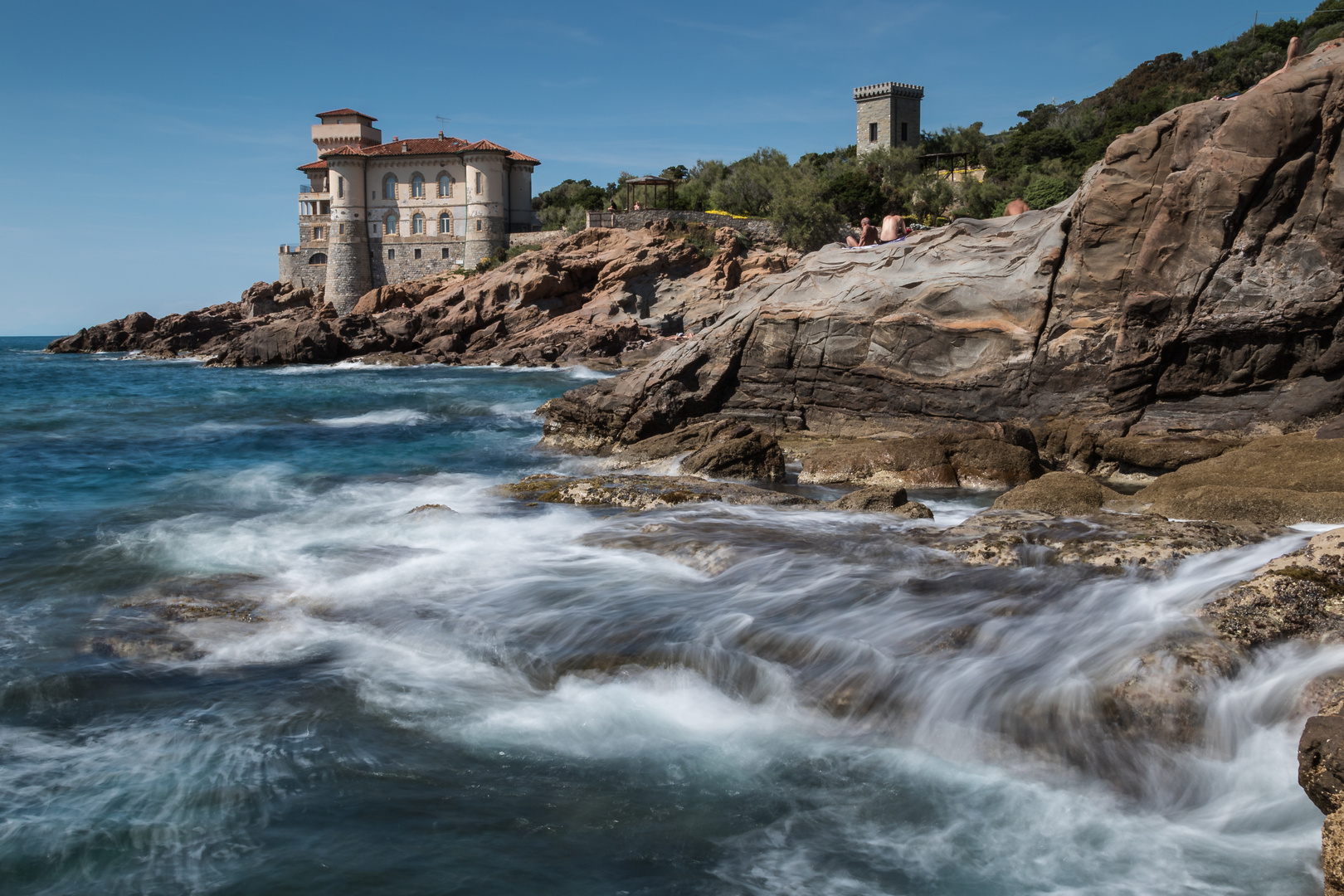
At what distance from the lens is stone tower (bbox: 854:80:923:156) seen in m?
69.1

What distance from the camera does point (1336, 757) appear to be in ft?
13.1

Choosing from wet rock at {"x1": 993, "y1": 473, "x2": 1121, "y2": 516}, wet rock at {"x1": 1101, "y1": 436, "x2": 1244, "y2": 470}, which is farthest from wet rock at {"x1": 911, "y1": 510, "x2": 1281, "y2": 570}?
wet rock at {"x1": 1101, "y1": 436, "x2": 1244, "y2": 470}

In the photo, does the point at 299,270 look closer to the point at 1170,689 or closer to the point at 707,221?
the point at 707,221

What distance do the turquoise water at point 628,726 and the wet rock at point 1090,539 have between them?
0.69 ft

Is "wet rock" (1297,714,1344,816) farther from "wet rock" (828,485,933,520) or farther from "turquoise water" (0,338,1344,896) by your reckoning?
"wet rock" (828,485,933,520)

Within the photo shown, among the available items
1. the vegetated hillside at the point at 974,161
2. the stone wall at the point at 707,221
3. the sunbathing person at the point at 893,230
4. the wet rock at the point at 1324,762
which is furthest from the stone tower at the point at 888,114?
the wet rock at the point at 1324,762

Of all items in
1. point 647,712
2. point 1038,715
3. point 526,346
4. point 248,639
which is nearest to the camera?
point 1038,715

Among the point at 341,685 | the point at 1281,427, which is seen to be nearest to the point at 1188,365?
the point at 1281,427

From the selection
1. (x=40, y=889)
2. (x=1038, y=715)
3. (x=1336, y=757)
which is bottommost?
(x=40, y=889)

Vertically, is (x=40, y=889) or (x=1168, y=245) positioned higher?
(x=1168, y=245)

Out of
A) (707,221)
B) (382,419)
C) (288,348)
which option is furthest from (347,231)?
(382,419)

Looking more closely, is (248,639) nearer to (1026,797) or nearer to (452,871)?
(452,871)

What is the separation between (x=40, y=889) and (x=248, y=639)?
2940 mm

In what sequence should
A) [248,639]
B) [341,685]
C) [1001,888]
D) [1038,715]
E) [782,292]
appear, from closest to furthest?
[1001,888] → [1038,715] → [341,685] → [248,639] → [782,292]
